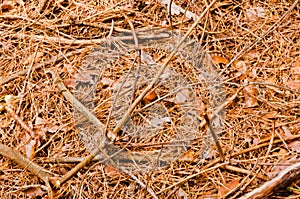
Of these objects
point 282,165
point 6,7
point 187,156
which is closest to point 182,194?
point 187,156

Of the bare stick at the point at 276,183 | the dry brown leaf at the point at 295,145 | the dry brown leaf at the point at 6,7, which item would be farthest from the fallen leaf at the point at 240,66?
the dry brown leaf at the point at 6,7

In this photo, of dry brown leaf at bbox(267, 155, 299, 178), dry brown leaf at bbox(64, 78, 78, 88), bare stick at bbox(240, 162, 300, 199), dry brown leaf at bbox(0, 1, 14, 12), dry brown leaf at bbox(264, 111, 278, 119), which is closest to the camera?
bare stick at bbox(240, 162, 300, 199)

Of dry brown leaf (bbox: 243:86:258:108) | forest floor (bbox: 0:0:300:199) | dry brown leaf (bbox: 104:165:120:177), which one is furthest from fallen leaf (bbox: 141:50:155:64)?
dry brown leaf (bbox: 104:165:120:177)

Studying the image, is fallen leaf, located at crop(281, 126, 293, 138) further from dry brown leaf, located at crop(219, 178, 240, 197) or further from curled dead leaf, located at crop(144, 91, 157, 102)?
curled dead leaf, located at crop(144, 91, 157, 102)

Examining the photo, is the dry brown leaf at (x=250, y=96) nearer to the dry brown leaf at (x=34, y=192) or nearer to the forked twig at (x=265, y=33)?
the forked twig at (x=265, y=33)

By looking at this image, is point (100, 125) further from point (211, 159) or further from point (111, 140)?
point (211, 159)

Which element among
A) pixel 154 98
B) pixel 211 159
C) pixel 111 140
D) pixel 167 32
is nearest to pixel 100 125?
pixel 111 140

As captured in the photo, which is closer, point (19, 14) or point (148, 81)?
point (148, 81)

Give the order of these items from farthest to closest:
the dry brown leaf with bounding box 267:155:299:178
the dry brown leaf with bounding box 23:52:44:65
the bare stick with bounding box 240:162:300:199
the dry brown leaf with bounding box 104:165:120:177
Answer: the dry brown leaf with bounding box 23:52:44:65 < the dry brown leaf with bounding box 104:165:120:177 < the dry brown leaf with bounding box 267:155:299:178 < the bare stick with bounding box 240:162:300:199

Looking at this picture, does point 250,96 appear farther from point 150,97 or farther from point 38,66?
point 38,66
